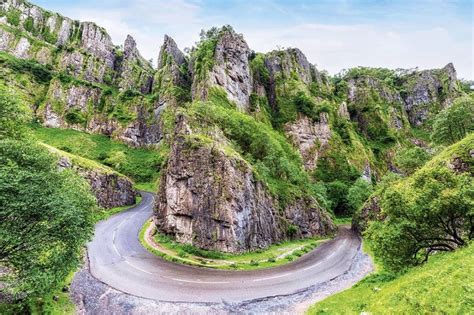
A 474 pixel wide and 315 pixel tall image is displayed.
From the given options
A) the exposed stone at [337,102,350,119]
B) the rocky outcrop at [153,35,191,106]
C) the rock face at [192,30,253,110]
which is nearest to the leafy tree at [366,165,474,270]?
the rock face at [192,30,253,110]

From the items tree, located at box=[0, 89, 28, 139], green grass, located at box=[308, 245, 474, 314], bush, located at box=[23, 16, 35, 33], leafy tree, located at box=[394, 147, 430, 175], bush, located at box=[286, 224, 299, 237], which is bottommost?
bush, located at box=[286, 224, 299, 237]

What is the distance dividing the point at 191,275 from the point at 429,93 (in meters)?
156

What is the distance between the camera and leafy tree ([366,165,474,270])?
57.3ft

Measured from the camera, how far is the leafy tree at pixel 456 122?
62.1 meters

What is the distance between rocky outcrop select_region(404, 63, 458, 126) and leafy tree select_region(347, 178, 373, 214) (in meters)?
84.9

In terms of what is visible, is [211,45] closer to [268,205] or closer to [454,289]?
[268,205]

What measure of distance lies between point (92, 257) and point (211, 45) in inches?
2857

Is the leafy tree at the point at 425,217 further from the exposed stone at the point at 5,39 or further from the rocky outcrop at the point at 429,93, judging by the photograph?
the exposed stone at the point at 5,39

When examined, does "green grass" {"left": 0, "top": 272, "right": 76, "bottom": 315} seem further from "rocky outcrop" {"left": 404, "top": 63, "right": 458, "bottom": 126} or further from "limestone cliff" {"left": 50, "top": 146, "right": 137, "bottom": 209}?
"rocky outcrop" {"left": 404, "top": 63, "right": 458, "bottom": 126}

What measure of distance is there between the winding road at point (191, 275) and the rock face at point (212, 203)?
5.84 m

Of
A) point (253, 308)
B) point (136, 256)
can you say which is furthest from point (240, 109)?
point (253, 308)

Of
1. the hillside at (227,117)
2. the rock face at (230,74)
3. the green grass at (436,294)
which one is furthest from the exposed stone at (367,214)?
the rock face at (230,74)

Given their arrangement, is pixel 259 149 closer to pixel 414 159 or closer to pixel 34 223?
pixel 414 159

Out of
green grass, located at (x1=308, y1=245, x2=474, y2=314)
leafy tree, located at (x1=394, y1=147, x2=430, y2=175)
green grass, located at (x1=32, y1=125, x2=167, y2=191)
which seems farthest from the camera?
green grass, located at (x1=32, y1=125, x2=167, y2=191)
